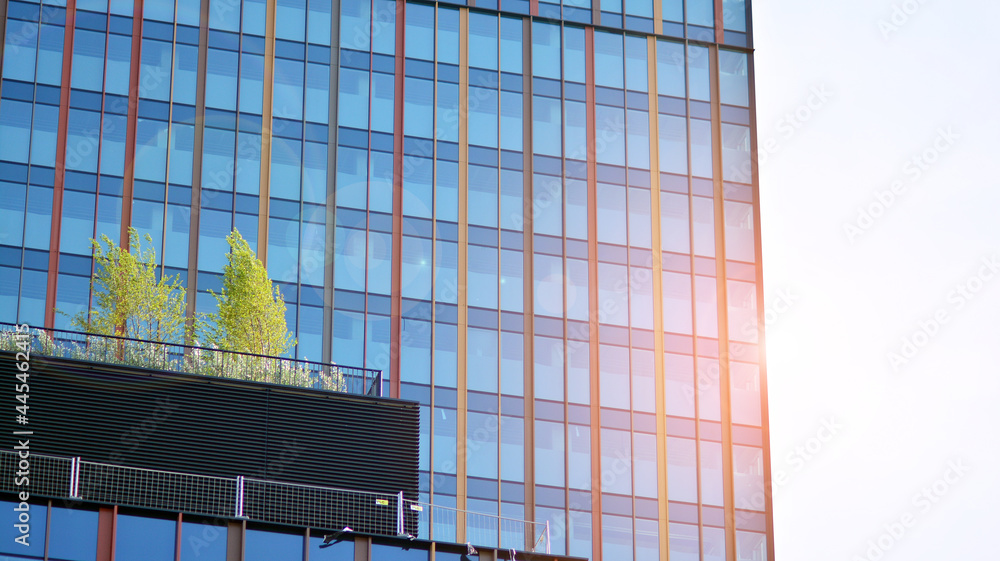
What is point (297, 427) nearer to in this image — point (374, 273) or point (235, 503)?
point (235, 503)

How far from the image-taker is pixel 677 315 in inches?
2275

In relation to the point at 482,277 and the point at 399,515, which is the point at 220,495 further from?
the point at 482,277

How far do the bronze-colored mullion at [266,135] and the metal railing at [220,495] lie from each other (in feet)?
68.1

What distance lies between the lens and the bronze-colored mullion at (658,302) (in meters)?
54.0

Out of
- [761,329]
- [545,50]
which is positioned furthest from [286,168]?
[761,329]

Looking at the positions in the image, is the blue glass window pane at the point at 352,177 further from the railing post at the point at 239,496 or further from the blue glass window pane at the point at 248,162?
the railing post at the point at 239,496

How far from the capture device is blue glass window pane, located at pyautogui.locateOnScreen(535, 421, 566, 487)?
53281mm

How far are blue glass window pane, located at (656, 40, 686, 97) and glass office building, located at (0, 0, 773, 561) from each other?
12 centimetres

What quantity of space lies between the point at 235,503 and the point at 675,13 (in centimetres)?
3698

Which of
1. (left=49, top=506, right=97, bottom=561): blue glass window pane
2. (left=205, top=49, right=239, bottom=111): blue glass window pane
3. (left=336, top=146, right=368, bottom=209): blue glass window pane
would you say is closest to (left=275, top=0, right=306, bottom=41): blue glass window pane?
(left=205, top=49, right=239, bottom=111): blue glass window pane

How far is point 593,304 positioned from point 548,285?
1.97 m

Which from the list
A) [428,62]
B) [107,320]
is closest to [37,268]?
[107,320]

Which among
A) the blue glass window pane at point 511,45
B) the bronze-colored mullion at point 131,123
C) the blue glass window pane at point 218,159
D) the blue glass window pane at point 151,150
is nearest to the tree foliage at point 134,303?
the bronze-colored mullion at point 131,123

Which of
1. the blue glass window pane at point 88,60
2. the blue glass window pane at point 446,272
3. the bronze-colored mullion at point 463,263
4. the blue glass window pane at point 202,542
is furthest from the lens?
the blue glass window pane at point 446,272
